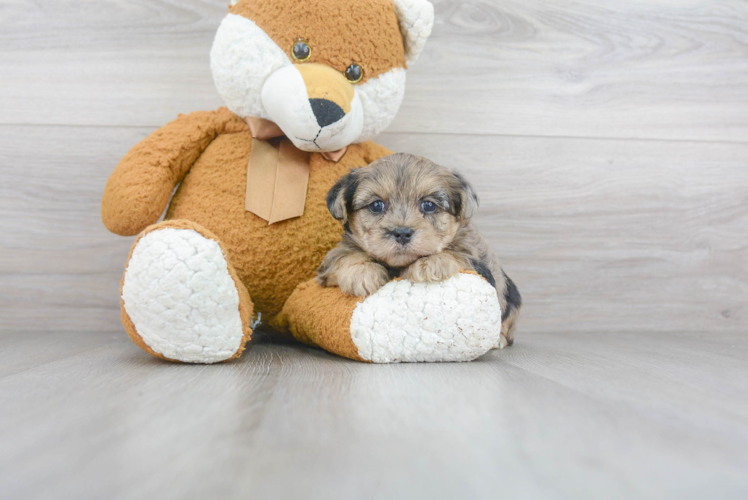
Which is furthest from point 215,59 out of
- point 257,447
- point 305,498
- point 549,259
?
point 549,259

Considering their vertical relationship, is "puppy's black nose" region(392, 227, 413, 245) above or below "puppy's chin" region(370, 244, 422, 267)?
above

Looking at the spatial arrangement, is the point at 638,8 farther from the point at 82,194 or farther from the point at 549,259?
the point at 82,194

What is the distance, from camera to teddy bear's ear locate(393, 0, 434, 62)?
1.38m

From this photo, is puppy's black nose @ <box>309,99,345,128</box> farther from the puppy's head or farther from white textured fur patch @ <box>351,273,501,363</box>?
white textured fur patch @ <box>351,273,501,363</box>

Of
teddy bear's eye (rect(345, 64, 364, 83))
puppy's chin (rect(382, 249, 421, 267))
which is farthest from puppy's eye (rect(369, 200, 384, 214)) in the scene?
teddy bear's eye (rect(345, 64, 364, 83))

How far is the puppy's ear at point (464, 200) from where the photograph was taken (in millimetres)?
1250

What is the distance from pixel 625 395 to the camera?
930mm

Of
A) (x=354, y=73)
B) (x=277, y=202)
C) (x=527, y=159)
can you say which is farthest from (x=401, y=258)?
(x=527, y=159)

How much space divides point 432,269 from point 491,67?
1.00m

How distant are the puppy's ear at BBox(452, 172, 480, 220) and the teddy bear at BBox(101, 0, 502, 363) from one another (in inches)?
6.7

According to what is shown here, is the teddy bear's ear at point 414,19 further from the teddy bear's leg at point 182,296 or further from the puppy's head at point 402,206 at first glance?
the teddy bear's leg at point 182,296

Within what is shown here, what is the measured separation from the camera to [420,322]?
1125mm

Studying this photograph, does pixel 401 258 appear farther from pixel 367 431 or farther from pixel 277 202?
pixel 367 431

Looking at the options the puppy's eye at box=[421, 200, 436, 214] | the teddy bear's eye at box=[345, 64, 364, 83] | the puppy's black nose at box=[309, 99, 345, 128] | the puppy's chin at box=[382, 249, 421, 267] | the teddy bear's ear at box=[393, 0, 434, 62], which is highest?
the teddy bear's ear at box=[393, 0, 434, 62]
